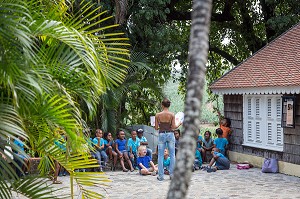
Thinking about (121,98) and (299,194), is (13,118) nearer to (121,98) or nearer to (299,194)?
(299,194)

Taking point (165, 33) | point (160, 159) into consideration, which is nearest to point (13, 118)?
point (160, 159)

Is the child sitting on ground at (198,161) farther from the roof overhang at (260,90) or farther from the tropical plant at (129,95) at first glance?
the tropical plant at (129,95)

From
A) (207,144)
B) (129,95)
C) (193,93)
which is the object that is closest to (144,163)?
(207,144)

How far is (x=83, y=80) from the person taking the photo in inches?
283

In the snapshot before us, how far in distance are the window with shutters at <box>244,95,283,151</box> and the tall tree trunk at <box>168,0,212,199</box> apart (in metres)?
12.8

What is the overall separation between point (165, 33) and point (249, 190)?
7811 millimetres

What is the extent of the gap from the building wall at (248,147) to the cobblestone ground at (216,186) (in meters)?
0.54

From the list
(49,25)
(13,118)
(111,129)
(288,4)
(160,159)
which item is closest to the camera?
(13,118)

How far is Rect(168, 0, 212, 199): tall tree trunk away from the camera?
409 cm

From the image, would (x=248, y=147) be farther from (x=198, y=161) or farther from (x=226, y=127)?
(x=198, y=161)

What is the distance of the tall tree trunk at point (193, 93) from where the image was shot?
4094mm

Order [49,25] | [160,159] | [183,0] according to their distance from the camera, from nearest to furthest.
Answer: [49,25]
[160,159]
[183,0]

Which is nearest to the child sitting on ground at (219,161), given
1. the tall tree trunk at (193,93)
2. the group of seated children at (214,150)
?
the group of seated children at (214,150)

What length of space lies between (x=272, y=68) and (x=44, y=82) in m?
11.2
